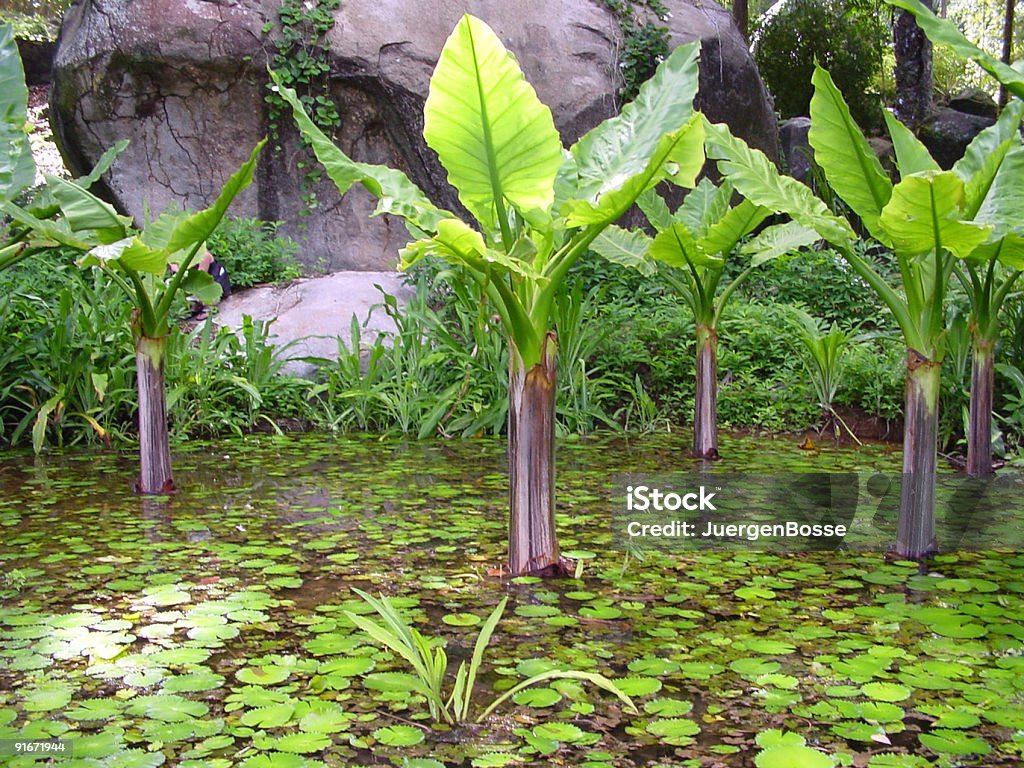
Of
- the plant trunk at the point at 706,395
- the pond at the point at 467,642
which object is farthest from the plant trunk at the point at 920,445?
the plant trunk at the point at 706,395

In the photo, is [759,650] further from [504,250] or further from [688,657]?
[504,250]

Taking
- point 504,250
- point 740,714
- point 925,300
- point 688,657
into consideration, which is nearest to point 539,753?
point 740,714

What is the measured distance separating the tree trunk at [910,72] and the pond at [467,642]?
7934mm

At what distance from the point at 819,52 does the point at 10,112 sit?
10.6 m

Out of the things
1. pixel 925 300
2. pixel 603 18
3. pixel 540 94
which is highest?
pixel 603 18

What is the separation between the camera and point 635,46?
8.07 metres

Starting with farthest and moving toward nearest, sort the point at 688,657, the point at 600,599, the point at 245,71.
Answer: the point at 245,71 → the point at 600,599 → the point at 688,657

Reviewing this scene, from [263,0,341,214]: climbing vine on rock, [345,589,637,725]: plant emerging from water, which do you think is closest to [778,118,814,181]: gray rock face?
[263,0,341,214]: climbing vine on rock

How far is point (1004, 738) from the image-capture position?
1550 mm

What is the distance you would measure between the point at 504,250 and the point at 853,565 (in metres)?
1.40

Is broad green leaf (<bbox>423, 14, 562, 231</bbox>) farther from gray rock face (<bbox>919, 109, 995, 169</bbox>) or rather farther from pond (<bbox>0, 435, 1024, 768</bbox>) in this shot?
gray rock face (<bbox>919, 109, 995, 169</bbox>)

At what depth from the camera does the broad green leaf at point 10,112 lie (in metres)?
3.08

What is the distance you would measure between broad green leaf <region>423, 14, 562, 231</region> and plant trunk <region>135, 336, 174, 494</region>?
1.74m

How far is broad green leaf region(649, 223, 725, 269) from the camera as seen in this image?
368 centimetres
